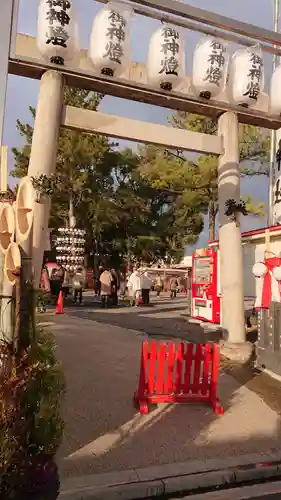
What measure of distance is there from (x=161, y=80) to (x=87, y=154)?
2374cm

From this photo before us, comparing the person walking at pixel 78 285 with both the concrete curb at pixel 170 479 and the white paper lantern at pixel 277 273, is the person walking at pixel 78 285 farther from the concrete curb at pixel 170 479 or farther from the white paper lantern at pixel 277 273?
the concrete curb at pixel 170 479

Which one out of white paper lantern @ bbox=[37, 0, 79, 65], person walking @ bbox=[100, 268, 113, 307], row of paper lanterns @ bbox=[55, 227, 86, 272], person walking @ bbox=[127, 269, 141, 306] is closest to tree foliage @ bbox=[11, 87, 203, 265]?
row of paper lanterns @ bbox=[55, 227, 86, 272]

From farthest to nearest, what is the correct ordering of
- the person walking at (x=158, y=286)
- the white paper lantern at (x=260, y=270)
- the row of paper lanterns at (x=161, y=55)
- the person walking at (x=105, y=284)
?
the person walking at (x=158, y=286), the person walking at (x=105, y=284), the white paper lantern at (x=260, y=270), the row of paper lanterns at (x=161, y=55)

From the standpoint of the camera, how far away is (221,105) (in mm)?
8789

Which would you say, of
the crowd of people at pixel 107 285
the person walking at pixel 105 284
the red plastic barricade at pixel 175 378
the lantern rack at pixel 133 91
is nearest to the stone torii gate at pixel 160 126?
the lantern rack at pixel 133 91

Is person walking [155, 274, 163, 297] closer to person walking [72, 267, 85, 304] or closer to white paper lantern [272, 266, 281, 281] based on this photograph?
person walking [72, 267, 85, 304]

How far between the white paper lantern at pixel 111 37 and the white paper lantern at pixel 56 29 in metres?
0.40

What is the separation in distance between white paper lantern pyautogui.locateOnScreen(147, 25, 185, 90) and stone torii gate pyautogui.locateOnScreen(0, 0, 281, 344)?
213 millimetres

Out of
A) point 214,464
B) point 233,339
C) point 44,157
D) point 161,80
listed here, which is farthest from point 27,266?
point 233,339

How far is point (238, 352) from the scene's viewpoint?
8.63 meters

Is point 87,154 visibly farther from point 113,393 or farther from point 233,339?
point 113,393

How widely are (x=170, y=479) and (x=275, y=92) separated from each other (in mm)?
7633

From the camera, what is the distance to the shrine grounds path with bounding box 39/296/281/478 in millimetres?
4137

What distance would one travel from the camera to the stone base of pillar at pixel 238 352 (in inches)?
339
